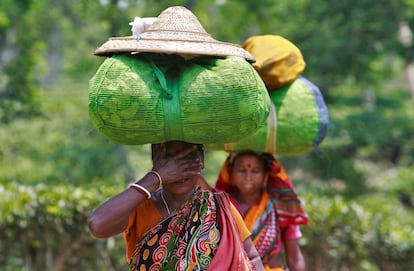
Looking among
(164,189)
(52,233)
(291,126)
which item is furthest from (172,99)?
(52,233)

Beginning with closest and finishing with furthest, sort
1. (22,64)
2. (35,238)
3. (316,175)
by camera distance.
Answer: (35,238) < (22,64) < (316,175)

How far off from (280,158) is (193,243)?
8742 mm

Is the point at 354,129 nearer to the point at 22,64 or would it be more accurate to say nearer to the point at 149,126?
the point at 22,64

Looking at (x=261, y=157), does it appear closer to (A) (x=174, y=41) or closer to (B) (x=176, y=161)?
(B) (x=176, y=161)

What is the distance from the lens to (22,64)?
844 cm

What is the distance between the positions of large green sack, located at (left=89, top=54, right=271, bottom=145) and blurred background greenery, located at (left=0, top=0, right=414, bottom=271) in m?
2.90

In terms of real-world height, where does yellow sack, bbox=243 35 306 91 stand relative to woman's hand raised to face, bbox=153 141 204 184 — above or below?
above

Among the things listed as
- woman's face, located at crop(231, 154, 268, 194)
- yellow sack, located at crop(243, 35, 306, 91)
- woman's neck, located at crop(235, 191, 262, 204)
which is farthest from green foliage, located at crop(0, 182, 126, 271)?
yellow sack, located at crop(243, 35, 306, 91)

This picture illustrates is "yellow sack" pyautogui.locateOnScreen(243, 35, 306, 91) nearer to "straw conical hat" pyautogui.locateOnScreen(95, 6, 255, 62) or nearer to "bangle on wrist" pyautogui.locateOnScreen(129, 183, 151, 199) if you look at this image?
"straw conical hat" pyautogui.locateOnScreen(95, 6, 255, 62)

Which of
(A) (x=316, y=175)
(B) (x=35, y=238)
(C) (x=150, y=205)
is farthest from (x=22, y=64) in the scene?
(C) (x=150, y=205)

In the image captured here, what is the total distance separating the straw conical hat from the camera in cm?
247

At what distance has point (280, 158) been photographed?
1129cm

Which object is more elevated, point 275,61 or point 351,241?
point 275,61

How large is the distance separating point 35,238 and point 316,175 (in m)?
6.41
